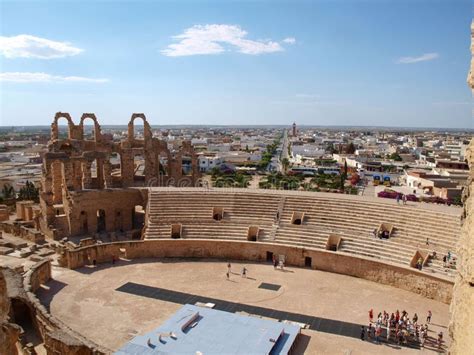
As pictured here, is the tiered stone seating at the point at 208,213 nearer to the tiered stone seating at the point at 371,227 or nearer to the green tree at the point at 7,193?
the tiered stone seating at the point at 371,227

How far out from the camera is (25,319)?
15.9m

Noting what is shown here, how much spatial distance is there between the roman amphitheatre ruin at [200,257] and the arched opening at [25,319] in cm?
4

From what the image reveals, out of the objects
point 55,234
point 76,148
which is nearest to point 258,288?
point 55,234

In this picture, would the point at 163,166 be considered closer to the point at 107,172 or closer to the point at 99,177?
the point at 99,177

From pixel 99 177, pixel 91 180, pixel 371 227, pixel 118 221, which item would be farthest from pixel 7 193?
pixel 371 227

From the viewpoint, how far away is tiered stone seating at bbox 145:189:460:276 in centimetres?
1952

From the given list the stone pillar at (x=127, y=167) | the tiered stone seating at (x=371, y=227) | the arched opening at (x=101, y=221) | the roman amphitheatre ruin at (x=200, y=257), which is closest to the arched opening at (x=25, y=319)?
the roman amphitheatre ruin at (x=200, y=257)

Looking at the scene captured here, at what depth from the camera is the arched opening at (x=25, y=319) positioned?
1477 centimetres

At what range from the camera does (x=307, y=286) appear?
60.7 feet

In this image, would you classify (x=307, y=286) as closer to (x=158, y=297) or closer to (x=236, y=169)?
(x=158, y=297)

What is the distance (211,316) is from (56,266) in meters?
10.4

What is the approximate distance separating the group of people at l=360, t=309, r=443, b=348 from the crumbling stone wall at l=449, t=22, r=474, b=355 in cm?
1133

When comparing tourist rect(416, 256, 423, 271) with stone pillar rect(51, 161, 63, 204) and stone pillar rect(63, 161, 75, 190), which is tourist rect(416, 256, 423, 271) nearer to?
stone pillar rect(63, 161, 75, 190)

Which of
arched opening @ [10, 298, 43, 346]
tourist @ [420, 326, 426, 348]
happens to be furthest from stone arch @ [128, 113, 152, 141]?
tourist @ [420, 326, 426, 348]
